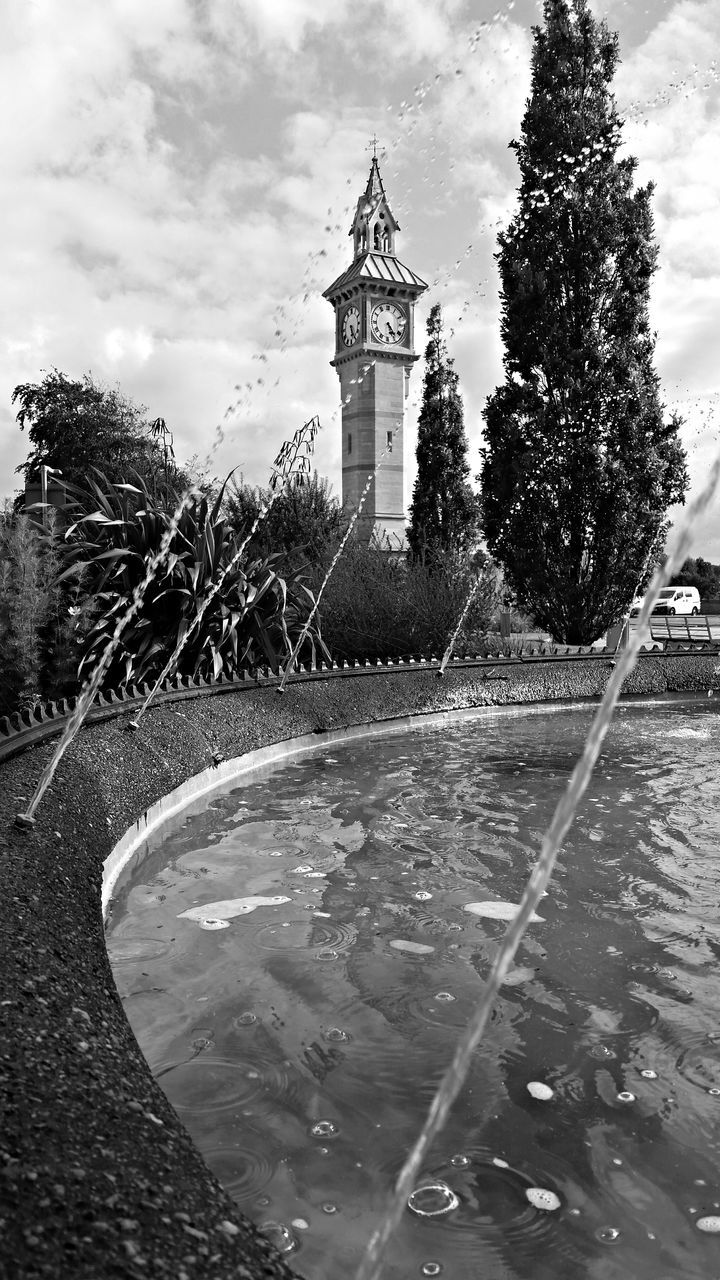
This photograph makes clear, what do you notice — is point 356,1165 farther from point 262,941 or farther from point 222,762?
point 222,762

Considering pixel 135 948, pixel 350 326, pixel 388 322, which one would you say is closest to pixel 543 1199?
pixel 135 948

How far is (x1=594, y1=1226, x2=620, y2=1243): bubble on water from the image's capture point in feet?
5.71

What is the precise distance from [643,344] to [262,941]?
14307 mm

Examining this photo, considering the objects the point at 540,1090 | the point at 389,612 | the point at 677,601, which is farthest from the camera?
the point at 677,601

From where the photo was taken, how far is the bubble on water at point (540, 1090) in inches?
87.6

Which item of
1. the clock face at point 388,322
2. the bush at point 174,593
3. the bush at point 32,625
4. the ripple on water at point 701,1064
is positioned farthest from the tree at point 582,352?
the clock face at point 388,322

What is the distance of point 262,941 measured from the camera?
10.5 ft

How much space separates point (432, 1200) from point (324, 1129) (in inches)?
13.0

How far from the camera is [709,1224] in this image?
70.1 inches

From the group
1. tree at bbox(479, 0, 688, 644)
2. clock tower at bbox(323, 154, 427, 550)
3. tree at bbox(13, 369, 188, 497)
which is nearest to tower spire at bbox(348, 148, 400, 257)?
clock tower at bbox(323, 154, 427, 550)

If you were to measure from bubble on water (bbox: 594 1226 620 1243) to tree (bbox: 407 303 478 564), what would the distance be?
26207 millimetres

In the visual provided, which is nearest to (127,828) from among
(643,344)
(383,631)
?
(383,631)

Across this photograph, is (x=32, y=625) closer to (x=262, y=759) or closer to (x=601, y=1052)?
(x=262, y=759)

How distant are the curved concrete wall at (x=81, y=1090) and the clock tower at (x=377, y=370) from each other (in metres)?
35.1
